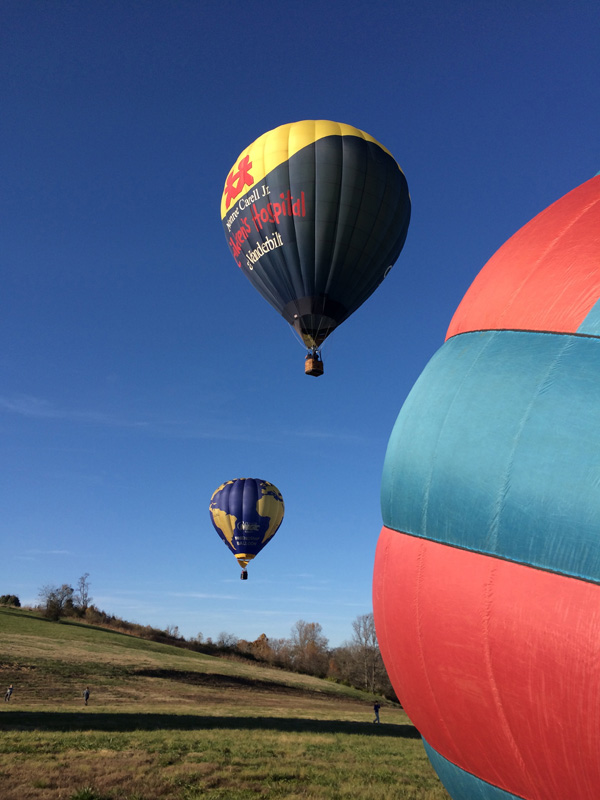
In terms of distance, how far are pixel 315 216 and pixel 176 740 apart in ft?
52.2

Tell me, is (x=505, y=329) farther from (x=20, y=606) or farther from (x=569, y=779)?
(x=20, y=606)

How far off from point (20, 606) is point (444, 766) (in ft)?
270

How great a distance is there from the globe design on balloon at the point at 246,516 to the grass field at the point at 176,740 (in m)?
8.33

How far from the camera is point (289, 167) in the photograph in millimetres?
17656

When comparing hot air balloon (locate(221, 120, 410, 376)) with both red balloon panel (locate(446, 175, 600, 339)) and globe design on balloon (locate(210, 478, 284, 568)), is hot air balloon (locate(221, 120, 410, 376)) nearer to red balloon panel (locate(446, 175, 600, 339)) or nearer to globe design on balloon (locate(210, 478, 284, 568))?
red balloon panel (locate(446, 175, 600, 339))

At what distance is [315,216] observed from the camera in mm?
17766

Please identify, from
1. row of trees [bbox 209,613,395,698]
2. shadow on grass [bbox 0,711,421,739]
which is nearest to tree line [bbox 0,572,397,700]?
row of trees [bbox 209,613,395,698]

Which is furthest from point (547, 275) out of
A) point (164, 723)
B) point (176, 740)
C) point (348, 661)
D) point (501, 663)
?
point (348, 661)

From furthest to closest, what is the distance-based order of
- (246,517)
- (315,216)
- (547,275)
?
(246,517) < (315,216) < (547,275)

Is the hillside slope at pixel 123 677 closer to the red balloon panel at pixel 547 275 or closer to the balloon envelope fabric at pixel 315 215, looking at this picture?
the balloon envelope fabric at pixel 315 215

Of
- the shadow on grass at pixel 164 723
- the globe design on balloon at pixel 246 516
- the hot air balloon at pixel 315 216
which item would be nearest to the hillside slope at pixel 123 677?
the shadow on grass at pixel 164 723

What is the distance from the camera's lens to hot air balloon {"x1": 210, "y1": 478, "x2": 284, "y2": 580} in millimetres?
33438

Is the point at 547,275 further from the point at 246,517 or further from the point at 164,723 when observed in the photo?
the point at 246,517

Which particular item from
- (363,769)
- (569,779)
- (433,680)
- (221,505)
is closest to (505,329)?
(433,680)
